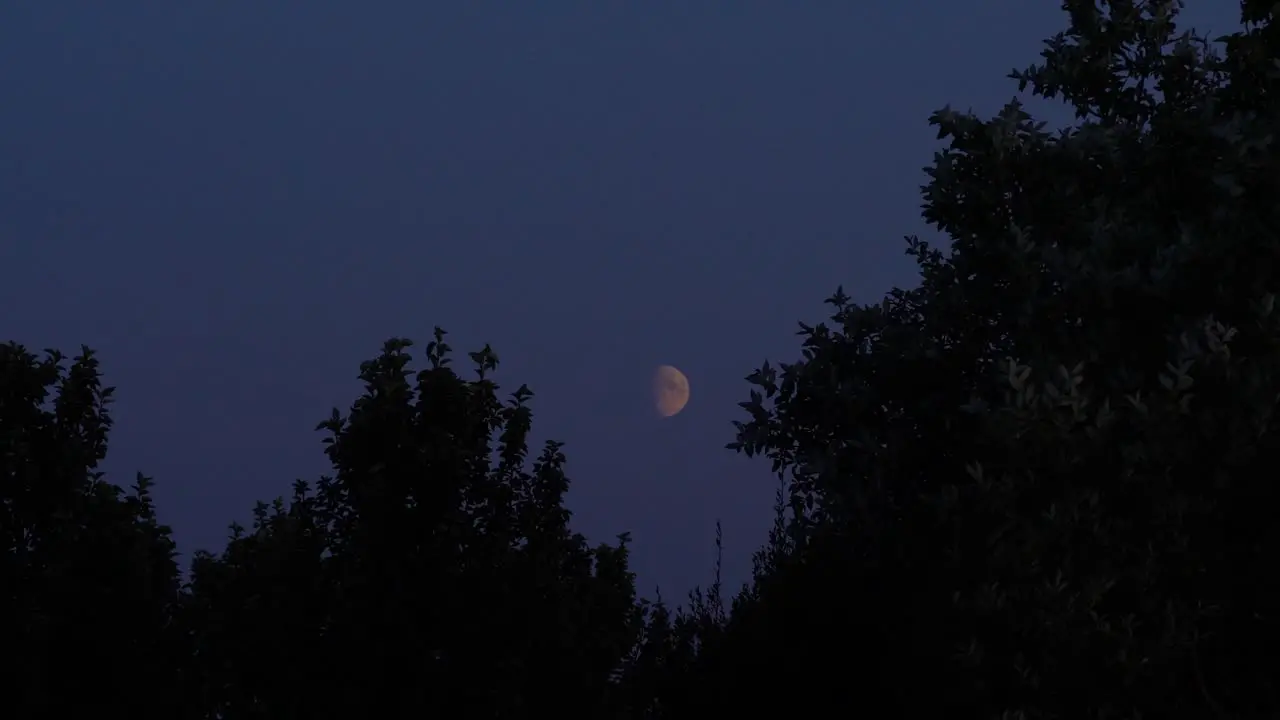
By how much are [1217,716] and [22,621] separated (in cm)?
1252

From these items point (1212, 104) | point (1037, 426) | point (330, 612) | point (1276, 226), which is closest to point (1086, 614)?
point (1037, 426)

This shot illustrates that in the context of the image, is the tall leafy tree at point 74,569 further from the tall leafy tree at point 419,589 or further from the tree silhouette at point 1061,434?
the tree silhouette at point 1061,434

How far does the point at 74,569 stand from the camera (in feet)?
51.9

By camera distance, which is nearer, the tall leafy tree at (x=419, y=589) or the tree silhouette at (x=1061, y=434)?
the tree silhouette at (x=1061, y=434)

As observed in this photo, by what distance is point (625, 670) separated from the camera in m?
15.3

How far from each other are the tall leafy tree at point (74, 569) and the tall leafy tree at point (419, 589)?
3.88 feet

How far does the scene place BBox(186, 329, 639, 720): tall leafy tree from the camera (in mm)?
13828

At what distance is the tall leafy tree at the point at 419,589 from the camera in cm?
1383

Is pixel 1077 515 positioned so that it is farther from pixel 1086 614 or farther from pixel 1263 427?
pixel 1263 427

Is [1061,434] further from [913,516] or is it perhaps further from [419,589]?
[419,589]

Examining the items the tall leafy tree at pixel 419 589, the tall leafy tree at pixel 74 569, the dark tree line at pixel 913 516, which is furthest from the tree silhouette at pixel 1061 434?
the tall leafy tree at pixel 74 569

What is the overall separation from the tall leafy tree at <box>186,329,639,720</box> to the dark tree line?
1.3 inches

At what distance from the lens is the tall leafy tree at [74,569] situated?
15.3 meters

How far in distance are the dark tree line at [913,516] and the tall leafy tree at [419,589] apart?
0.03 m
